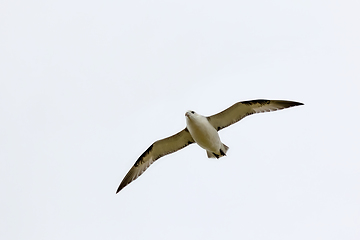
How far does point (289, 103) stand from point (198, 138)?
3700mm

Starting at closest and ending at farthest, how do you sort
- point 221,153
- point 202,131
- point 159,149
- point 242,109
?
point 202,131 → point 242,109 → point 221,153 → point 159,149

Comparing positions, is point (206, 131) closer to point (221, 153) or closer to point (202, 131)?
point (202, 131)

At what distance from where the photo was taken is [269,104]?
19906 mm

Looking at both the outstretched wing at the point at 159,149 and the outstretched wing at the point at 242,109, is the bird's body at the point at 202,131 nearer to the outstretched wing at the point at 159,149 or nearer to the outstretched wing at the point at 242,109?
the outstretched wing at the point at 242,109

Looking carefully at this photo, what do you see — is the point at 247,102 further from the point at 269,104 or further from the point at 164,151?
the point at 164,151

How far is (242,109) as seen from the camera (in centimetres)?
1984

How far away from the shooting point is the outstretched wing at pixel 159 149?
20312mm

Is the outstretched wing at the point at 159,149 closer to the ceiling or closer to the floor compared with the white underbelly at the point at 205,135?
closer to the ceiling

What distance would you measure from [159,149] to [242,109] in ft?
11.7

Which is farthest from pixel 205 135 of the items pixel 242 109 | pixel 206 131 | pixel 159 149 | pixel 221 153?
pixel 159 149

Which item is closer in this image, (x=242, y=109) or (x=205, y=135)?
(x=205, y=135)

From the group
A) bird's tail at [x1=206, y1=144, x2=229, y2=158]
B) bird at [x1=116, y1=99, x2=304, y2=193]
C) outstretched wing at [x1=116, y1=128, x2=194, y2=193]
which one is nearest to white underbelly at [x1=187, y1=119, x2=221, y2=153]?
bird at [x1=116, y1=99, x2=304, y2=193]

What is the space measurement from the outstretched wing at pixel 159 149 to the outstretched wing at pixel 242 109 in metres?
1.21

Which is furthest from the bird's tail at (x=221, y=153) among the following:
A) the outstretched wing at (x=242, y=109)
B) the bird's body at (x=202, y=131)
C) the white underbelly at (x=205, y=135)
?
the outstretched wing at (x=242, y=109)
